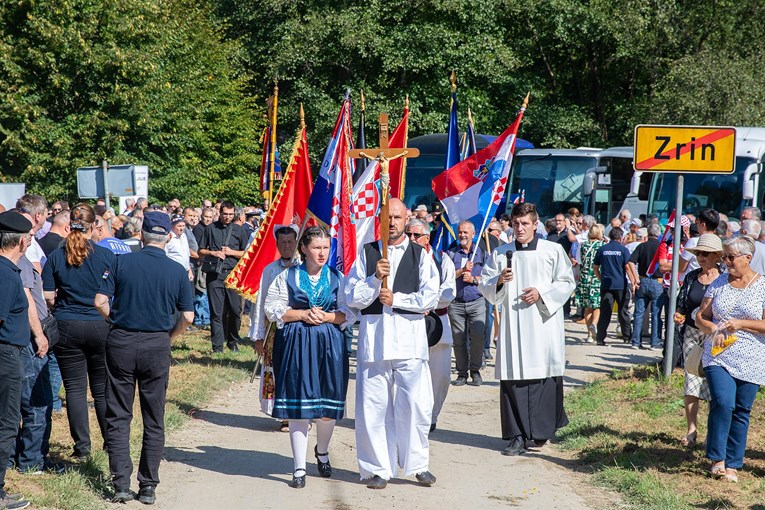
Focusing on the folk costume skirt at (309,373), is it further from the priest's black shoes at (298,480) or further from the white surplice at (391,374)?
the priest's black shoes at (298,480)

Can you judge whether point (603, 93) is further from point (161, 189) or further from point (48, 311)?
point (48, 311)

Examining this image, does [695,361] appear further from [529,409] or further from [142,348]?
[142,348]

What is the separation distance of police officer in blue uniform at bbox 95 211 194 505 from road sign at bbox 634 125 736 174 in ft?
19.1

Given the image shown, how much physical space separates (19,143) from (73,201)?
108 inches

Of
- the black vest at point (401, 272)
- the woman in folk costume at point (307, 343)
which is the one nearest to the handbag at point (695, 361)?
the black vest at point (401, 272)

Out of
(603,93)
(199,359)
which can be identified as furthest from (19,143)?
(603,93)

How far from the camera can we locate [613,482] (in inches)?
310

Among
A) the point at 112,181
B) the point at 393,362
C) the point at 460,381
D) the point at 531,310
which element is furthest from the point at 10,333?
the point at 112,181

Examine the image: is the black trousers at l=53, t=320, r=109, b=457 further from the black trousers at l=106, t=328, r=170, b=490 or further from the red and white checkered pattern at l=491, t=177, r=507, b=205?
the red and white checkered pattern at l=491, t=177, r=507, b=205

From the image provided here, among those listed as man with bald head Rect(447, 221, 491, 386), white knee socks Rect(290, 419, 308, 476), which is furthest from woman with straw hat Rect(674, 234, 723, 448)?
man with bald head Rect(447, 221, 491, 386)

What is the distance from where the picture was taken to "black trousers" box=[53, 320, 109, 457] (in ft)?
25.6

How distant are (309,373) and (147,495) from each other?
4.75ft

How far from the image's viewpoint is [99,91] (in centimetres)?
3031

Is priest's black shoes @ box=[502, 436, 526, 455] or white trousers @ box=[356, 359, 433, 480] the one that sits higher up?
white trousers @ box=[356, 359, 433, 480]
